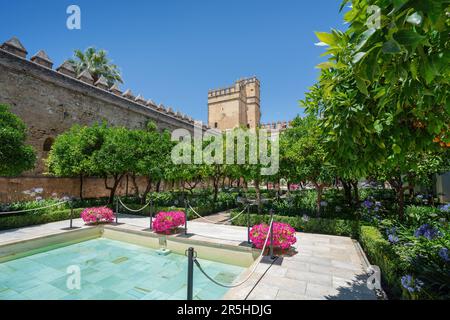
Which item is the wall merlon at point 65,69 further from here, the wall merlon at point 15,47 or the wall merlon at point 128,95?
the wall merlon at point 128,95

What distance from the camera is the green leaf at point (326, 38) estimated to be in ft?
5.09

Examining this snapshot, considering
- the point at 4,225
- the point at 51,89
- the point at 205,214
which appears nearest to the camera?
the point at 4,225

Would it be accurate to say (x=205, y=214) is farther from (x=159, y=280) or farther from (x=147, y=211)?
(x=159, y=280)

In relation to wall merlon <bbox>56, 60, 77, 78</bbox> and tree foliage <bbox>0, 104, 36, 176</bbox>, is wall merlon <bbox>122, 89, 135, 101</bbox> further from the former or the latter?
tree foliage <bbox>0, 104, 36, 176</bbox>

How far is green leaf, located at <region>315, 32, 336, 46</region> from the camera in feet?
5.09

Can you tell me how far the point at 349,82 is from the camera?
7.82ft

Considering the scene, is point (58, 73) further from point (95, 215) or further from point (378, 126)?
point (378, 126)

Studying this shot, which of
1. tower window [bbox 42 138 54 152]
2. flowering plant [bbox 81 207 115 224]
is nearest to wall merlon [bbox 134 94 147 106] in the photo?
tower window [bbox 42 138 54 152]

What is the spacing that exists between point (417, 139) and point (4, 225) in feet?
45.4

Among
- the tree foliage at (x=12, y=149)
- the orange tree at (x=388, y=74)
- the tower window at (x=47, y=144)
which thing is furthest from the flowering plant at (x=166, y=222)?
the tower window at (x=47, y=144)

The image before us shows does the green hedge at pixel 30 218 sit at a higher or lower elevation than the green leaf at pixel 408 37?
lower

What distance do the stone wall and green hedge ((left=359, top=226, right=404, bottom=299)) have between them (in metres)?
16.8

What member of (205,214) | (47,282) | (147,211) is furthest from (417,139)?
(147,211)

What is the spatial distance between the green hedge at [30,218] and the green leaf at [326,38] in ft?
43.4
